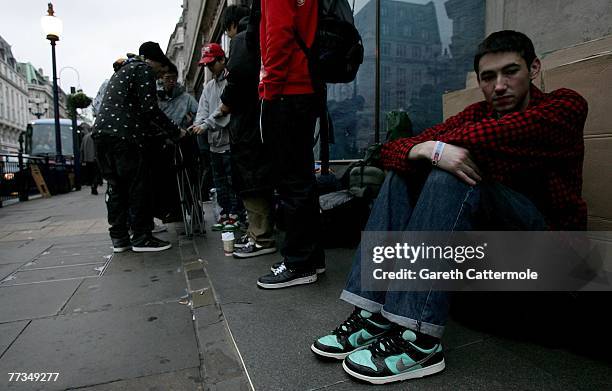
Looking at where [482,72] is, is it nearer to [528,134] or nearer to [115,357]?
[528,134]

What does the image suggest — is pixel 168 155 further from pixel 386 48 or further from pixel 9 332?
pixel 386 48

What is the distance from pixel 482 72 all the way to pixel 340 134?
4.33m

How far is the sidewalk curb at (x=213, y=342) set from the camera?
1438 mm

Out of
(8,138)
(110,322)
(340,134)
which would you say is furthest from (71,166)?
(8,138)

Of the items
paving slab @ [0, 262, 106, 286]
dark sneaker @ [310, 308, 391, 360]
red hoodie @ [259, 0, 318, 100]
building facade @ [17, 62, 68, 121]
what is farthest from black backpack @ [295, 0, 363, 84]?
building facade @ [17, 62, 68, 121]

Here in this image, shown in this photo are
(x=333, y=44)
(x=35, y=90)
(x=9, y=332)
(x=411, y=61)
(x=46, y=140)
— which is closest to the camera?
(x=9, y=332)

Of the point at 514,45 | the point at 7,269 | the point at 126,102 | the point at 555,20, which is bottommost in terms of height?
the point at 7,269

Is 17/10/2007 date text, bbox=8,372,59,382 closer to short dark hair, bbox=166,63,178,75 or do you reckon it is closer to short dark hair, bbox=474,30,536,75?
short dark hair, bbox=474,30,536,75

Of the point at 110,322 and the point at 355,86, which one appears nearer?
the point at 110,322

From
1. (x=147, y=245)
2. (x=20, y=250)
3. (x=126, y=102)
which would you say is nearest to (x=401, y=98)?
(x=126, y=102)

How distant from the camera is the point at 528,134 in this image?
138cm

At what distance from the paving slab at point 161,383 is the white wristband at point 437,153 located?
1.20 metres

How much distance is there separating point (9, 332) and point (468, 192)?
90.0 inches

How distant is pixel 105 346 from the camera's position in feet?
5.89
